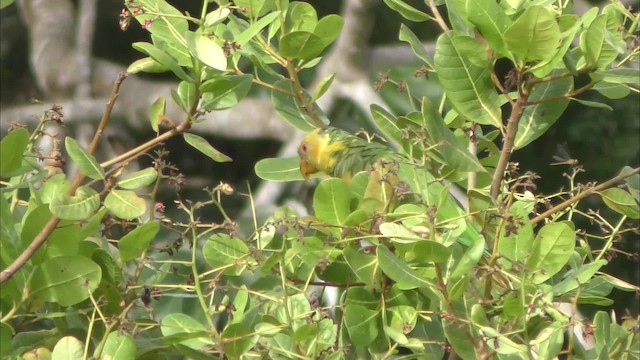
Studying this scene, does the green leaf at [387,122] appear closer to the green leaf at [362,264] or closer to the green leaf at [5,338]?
the green leaf at [362,264]

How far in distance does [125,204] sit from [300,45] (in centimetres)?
17

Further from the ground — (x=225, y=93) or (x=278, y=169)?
(x=225, y=93)

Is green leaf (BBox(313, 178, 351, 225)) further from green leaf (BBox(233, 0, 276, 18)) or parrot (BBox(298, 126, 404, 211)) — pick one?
parrot (BBox(298, 126, 404, 211))

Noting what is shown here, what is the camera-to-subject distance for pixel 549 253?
54 centimetres

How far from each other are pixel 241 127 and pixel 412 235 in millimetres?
1701

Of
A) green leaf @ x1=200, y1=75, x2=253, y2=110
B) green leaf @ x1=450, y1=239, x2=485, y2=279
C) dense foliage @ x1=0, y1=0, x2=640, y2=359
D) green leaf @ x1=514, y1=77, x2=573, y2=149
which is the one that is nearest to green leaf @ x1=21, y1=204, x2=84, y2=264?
dense foliage @ x1=0, y1=0, x2=640, y2=359

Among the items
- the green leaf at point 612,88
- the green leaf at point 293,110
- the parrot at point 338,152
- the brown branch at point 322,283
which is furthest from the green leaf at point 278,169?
the parrot at point 338,152

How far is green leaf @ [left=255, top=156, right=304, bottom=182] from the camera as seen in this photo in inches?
27.1

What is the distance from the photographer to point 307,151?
116 cm

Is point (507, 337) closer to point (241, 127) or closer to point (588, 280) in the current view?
point (588, 280)

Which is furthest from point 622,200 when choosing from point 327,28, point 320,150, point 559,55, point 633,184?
point 320,150

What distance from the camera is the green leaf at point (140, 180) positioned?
0.51 meters

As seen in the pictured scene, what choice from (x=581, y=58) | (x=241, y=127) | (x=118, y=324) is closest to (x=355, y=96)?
(x=241, y=127)

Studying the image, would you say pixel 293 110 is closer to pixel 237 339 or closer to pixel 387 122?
pixel 387 122
